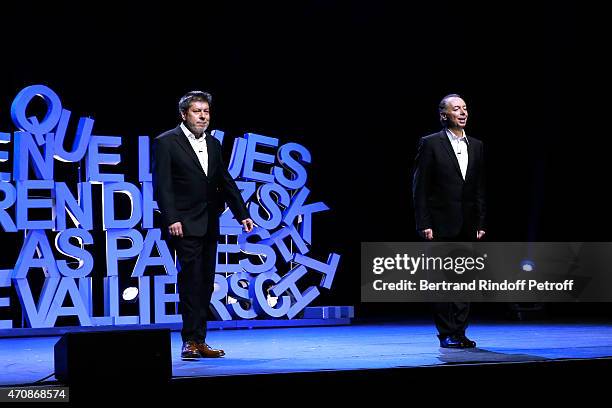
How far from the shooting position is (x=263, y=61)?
758 cm

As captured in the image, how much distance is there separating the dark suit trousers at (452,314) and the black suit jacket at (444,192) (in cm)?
4

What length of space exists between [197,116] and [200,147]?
166mm

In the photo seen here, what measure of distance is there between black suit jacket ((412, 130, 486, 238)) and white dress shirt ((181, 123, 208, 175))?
1142mm

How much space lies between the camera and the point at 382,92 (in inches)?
320

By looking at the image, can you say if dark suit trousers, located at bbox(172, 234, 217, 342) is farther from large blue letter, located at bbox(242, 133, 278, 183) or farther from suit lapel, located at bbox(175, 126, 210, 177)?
large blue letter, located at bbox(242, 133, 278, 183)

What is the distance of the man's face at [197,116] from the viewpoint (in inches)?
183

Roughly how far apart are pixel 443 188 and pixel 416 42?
3.36 metres

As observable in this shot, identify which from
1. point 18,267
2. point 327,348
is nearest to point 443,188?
point 327,348

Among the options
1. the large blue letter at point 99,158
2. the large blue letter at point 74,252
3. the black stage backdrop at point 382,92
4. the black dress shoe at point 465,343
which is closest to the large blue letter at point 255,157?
the black stage backdrop at point 382,92

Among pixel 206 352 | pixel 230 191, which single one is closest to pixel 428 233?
pixel 230 191

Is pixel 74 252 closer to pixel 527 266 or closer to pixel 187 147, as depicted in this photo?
pixel 187 147

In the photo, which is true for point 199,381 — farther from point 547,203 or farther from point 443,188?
point 547,203

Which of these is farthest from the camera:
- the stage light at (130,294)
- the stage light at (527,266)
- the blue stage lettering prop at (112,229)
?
the stage light at (527,266)

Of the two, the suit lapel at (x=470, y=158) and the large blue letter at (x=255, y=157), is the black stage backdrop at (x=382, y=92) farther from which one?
the suit lapel at (x=470, y=158)
